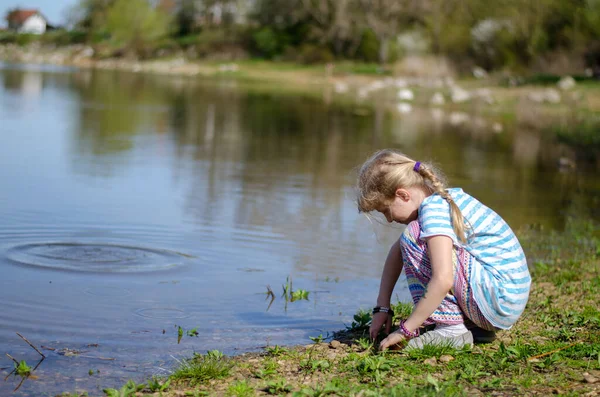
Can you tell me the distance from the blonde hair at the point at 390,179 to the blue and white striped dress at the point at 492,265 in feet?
0.30

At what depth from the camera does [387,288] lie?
4.76 meters

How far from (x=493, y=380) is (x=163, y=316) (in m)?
2.30

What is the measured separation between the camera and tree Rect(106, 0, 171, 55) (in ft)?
236

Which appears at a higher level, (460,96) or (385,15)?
(385,15)

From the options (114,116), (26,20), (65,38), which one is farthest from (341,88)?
(26,20)

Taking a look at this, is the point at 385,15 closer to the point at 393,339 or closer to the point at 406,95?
the point at 406,95

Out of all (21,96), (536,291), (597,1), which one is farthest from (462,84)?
(536,291)

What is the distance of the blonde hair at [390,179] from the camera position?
4.43 meters

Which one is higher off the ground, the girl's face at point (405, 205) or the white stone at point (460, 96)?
→ the white stone at point (460, 96)

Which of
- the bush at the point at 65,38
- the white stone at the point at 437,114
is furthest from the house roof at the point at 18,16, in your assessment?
the white stone at the point at 437,114

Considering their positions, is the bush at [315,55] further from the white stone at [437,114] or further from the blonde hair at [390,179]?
the blonde hair at [390,179]

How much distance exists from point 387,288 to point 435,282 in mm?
490

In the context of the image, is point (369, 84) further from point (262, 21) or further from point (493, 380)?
point (493, 380)

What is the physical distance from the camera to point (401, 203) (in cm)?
451
